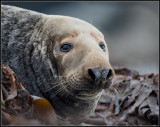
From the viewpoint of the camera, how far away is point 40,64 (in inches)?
164

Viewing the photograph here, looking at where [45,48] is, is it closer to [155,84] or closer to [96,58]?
[96,58]

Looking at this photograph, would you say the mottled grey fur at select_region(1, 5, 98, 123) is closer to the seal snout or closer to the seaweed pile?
the seaweed pile

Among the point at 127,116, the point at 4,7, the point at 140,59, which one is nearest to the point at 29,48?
the point at 4,7

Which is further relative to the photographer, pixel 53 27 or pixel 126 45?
pixel 126 45

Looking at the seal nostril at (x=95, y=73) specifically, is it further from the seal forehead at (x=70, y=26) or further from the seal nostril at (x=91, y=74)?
the seal forehead at (x=70, y=26)

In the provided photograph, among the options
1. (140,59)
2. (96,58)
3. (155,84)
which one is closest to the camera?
(96,58)

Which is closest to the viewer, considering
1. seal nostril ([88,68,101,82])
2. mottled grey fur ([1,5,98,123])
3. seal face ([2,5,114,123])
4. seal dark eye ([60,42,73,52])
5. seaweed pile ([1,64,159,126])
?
seaweed pile ([1,64,159,126])

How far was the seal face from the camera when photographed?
148 inches

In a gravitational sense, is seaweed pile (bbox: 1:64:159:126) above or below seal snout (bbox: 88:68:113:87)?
→ below

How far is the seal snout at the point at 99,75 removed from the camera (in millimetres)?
3273

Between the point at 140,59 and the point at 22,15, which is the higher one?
the point at 22,15

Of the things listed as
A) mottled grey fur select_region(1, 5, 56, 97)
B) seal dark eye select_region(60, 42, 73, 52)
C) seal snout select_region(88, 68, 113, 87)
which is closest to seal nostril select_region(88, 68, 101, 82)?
seal snout select_region(88, 68, 113, 87)

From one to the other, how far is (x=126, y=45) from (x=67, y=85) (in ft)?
32.1

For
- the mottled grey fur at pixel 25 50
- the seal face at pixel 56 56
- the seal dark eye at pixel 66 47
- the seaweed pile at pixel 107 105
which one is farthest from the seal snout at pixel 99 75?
the mottled grey fur at pixel 25 50
